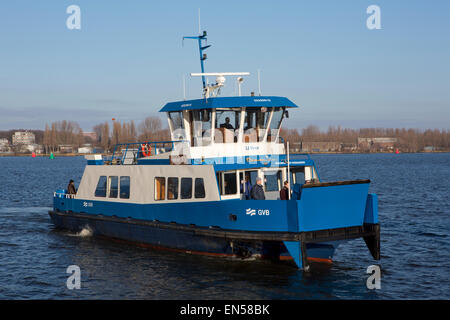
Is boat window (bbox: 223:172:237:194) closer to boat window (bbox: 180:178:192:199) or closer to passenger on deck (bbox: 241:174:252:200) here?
passenger on deck (bbox: 241:174:252:200)

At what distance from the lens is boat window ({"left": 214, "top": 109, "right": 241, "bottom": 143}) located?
54.6 feet

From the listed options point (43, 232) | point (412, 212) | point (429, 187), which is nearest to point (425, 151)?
point (429, 187)

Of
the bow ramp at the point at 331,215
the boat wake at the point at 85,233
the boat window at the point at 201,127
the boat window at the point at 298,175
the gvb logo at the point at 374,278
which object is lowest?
the gvb logo at the point at 374,278

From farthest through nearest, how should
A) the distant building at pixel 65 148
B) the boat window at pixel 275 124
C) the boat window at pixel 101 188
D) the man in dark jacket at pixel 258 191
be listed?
1. the distant building at pixel 65 148
2. the boat window at pixel 101 188
3. the boat window at pixel 275 124
4. the man in dark jacket at pixel 258 191

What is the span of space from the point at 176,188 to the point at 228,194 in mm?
1925

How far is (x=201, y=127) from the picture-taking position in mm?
16906

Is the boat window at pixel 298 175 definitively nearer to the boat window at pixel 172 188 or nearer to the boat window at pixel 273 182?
the boat window at pixel 273 182

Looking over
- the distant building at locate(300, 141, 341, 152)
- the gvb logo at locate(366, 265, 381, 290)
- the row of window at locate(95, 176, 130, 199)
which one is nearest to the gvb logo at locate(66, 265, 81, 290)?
the row of window at locate(95, 176, 130, 199)

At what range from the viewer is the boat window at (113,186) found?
18.9 m

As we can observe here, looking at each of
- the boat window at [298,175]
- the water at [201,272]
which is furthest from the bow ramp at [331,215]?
the boat window at [298,175]

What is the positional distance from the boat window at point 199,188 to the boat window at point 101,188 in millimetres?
5304

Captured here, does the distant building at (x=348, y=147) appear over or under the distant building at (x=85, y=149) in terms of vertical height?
under

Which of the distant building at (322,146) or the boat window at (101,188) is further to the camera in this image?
the distant building at (322,146)

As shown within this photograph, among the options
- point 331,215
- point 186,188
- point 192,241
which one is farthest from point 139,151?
point 331,215
